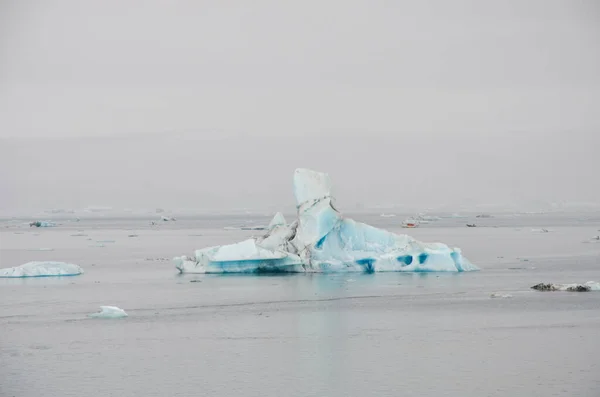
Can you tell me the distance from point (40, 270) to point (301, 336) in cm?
1319

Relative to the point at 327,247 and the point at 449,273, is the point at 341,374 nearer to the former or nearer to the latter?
the point at 327,247

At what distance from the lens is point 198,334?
17.2 m

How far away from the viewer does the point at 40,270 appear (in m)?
27.8

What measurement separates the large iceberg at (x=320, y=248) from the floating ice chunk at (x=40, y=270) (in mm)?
4158

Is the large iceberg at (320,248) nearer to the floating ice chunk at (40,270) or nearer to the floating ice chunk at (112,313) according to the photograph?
the floating ice chunk at (40,270)

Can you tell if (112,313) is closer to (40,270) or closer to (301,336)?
(301,336)

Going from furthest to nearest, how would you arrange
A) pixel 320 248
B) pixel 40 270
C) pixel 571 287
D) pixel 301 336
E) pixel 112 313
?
pixel 40 270 < pixel 320 248 < pixel 571 287 < pixel 112 313 < pixel 301 336

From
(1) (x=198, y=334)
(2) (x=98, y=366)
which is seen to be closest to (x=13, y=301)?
(1) (x=198, y=334)

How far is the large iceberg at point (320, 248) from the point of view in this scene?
25.8 metres

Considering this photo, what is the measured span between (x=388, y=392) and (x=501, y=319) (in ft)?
21.9

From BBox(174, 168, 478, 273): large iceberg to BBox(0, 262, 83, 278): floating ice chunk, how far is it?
4.16 metres

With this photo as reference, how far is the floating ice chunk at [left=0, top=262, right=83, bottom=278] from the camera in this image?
27609 millimetres

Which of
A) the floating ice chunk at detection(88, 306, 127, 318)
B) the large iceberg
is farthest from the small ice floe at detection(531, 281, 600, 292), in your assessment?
the floating ice chunk at detection(88, 306, 127, 318)

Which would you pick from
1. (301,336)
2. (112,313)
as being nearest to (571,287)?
(301,336)
